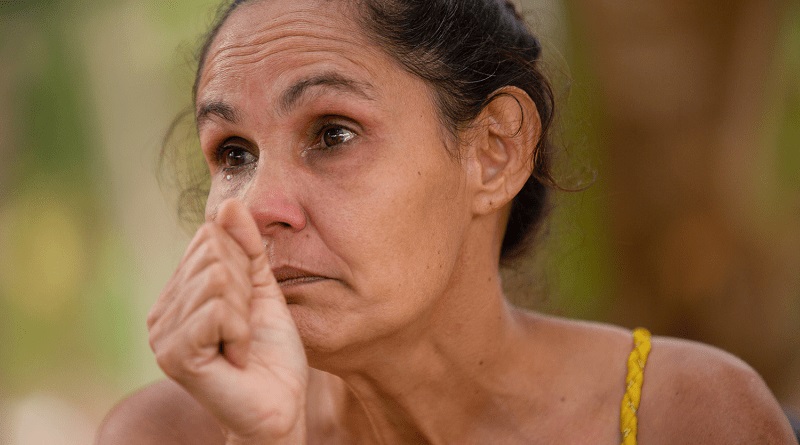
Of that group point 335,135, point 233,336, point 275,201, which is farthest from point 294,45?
point 233,336

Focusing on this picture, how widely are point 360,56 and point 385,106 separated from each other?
0.13 metres

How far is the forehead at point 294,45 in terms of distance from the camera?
187cm

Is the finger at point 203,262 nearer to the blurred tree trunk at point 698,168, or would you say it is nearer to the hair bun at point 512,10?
the hair bun at point 512,10

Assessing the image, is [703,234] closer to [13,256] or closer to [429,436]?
[429,436]

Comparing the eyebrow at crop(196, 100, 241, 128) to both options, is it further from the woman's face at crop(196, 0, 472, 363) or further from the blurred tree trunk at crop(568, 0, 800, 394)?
the blurred tree trunk at crop(568, 0, 800, 394)

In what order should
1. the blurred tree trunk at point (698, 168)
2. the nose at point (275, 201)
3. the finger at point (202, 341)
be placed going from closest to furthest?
the finger at point (202, 341) → the nose at point (275, 201) → the blurred tree trunk at point (698, 168)

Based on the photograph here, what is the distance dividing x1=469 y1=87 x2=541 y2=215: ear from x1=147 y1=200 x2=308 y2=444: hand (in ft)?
2.25

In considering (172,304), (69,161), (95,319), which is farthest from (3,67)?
(172,304)

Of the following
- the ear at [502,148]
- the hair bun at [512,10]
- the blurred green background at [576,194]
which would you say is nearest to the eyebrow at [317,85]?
the ear at [502,148]

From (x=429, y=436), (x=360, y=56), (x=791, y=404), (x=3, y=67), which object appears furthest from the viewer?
(x=3, y=67)

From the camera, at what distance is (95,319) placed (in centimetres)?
570

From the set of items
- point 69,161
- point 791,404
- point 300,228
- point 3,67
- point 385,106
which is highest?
point 385,106

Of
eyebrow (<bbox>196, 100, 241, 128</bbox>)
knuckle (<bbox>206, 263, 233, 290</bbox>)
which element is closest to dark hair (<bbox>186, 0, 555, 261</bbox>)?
eyebrow (<bbox>196, 100, 241, 128</bbox>)

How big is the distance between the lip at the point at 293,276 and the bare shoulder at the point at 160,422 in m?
0.79
